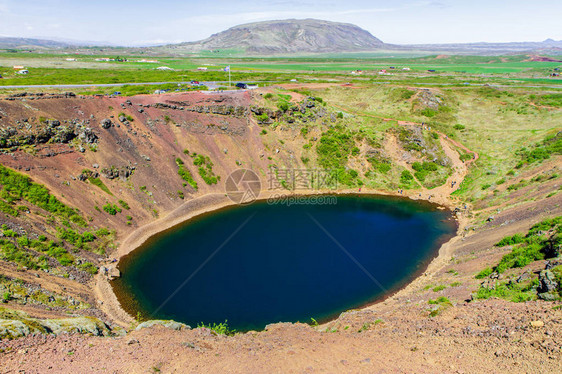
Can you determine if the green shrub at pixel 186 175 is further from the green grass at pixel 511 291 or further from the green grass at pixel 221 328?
the green grass at pixel 511 291

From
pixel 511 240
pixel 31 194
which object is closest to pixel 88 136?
pixel 31 194

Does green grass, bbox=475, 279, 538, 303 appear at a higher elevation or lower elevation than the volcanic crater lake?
higher

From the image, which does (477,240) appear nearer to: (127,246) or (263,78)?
(127,246)
